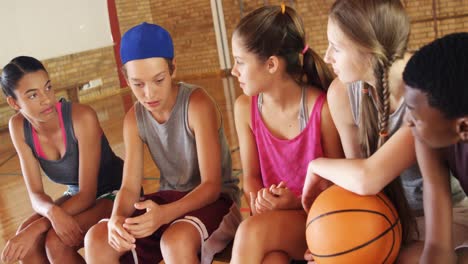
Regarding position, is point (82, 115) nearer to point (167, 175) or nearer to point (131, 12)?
point (167, 175)

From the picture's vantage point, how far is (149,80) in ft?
6.94

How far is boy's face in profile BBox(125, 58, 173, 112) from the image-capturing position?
2113 mm

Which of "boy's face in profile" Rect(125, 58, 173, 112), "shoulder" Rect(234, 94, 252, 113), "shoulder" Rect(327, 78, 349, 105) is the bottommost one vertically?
"shoulder" Rect(234, 94, 252, 113)

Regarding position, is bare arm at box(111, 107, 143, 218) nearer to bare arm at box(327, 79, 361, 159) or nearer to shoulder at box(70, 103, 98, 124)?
shoulder at box(70, 103, 98, 124)

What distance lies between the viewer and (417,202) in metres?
1.81

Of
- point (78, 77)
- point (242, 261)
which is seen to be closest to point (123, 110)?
point (78, 77)

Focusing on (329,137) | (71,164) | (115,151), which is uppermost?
(329,137)

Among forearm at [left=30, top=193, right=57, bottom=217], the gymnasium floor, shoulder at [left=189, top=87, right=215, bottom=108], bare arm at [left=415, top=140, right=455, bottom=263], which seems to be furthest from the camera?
the gymnasium floor

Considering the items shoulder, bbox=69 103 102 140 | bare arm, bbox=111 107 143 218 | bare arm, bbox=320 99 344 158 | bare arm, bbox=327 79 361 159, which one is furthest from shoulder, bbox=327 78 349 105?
shoulder, bbox=69 103 102 140

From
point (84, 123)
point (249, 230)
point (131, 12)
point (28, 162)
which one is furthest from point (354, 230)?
point (131, 12)

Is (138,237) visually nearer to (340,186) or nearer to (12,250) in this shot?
(12,250)

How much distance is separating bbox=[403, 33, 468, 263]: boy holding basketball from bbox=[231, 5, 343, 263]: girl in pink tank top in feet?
1.53

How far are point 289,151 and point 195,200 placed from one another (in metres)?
0.39

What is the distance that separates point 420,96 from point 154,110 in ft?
3.96
